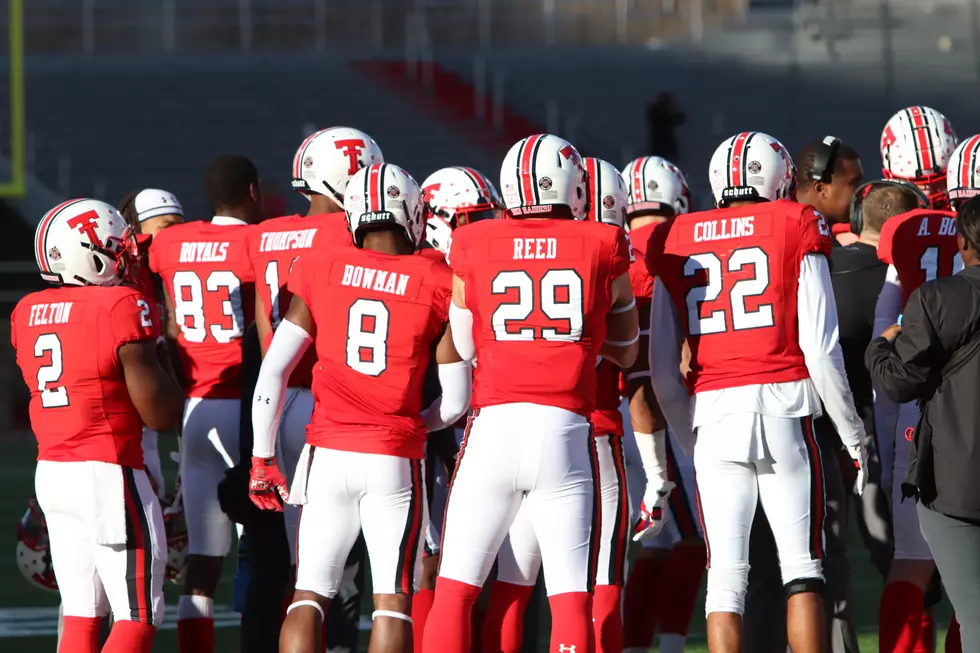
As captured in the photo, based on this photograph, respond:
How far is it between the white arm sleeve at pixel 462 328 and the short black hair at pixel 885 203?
1875 millimetres

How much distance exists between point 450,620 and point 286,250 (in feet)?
5.64

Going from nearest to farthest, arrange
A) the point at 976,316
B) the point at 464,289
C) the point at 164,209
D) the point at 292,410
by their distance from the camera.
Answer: the point at 976,316 < the point at 464,289 < the point at 292,410 < the point at 164,209

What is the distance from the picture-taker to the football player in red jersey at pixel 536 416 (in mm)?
4566

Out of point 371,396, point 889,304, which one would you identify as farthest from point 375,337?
point 889,304

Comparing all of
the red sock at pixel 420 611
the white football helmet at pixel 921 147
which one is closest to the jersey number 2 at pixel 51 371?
the red sock at pixel 420 611

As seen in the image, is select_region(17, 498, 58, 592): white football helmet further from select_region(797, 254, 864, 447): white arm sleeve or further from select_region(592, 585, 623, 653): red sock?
select_region(797, 254, 864, 447): white arm sleeve

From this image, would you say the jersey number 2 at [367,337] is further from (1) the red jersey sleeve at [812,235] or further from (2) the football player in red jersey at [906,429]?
(2) the football player in red jersey at [906,429]

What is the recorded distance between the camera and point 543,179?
4723mm

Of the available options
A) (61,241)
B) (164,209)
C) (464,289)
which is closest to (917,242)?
(464,289)

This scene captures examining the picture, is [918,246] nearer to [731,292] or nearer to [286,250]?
[731,292]

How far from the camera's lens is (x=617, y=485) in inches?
204

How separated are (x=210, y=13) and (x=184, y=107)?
199 cm

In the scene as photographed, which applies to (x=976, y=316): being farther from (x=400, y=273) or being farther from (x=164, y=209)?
(x=164, y=209)

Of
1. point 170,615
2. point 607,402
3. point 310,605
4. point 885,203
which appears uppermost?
point 885,203
